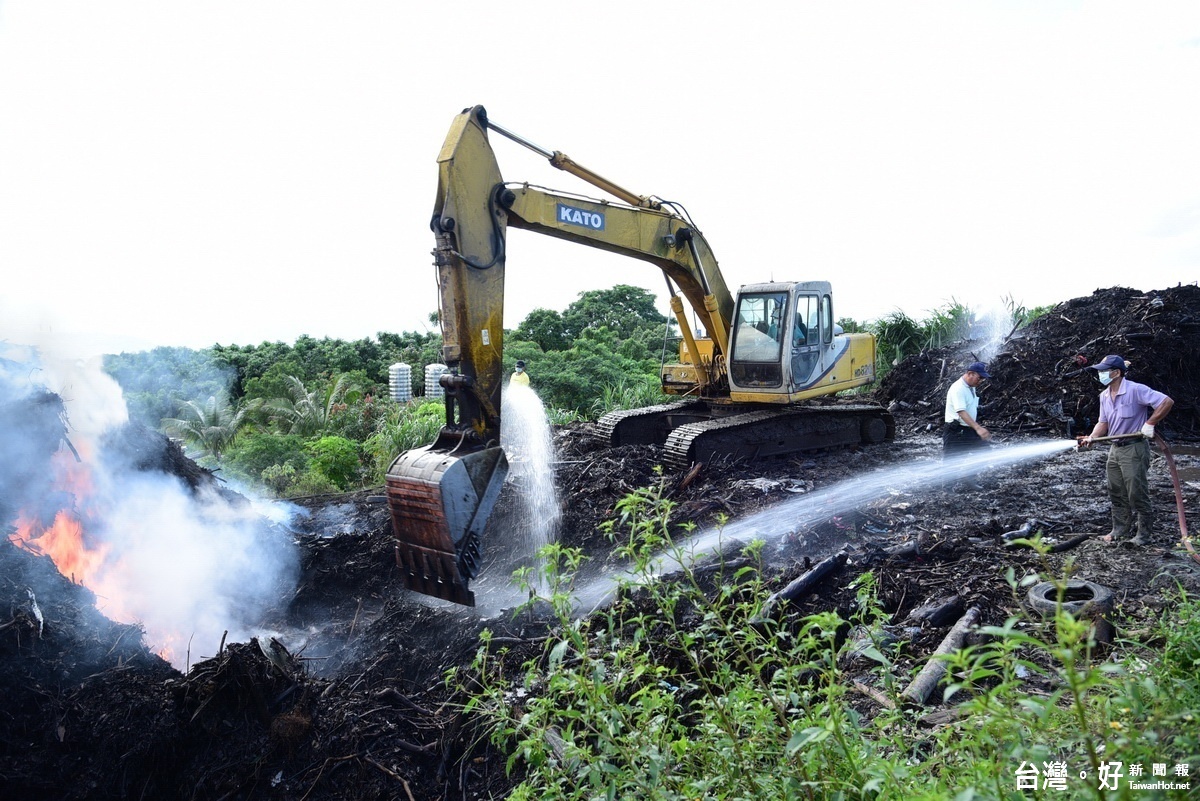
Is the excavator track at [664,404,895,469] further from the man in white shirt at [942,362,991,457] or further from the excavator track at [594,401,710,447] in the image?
the man in white shirt at [942,362,991,457]

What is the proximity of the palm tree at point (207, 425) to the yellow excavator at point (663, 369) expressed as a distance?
819 centimetres

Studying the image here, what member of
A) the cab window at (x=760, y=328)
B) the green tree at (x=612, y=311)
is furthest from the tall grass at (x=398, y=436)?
the green tree at (x=612, y=311)

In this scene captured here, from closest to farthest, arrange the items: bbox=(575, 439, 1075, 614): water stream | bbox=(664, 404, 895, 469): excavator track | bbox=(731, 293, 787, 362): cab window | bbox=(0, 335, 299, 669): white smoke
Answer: bbox=(0, 335, 299, 669): white smoke < bbox=(575, 439, 1075, 614): water stream < bbox=(664, 404, 895, 469): excavator track < bbox=(731, 293, 787, 362): cab window

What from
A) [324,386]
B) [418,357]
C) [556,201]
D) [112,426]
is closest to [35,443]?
[112,426]

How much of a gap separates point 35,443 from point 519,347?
46.8 ft

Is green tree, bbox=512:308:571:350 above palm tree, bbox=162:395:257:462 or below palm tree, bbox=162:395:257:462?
above

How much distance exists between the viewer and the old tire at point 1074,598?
458cm

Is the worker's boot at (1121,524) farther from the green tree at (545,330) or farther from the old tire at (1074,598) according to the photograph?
the green tree at (545,330)

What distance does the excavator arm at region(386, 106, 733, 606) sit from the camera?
16.6ft

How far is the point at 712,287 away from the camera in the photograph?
10.1 m

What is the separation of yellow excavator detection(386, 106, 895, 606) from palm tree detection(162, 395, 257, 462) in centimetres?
819

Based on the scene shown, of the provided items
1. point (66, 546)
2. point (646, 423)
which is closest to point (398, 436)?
point (646, 423)

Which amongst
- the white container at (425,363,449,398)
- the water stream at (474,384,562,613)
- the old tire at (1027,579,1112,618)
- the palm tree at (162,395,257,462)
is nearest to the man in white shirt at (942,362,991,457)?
the old tire at (1027,579,1112,618)

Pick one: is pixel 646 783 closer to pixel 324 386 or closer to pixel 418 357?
pixel 324 386
